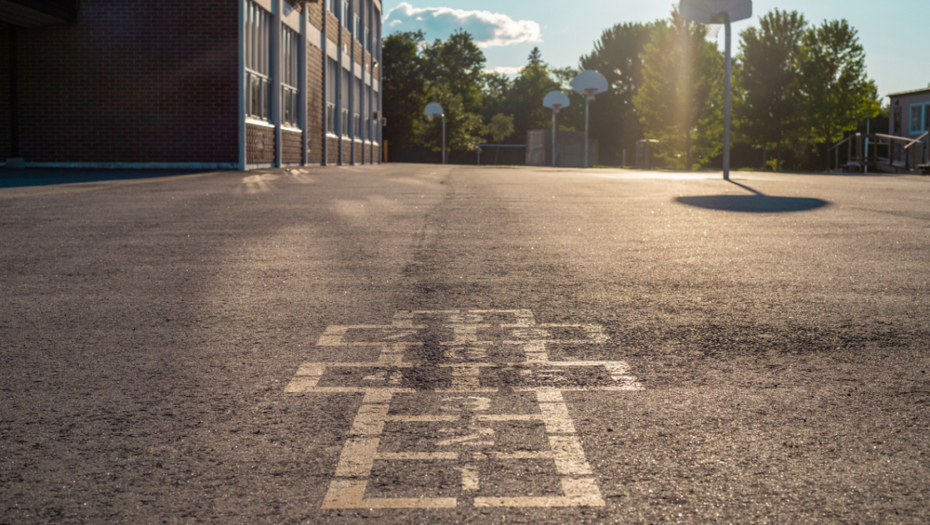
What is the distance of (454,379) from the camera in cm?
276

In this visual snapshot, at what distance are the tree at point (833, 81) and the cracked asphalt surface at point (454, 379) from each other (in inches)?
1819

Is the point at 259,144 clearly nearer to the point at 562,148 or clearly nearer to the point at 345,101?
the point at 345,101

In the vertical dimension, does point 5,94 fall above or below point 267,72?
below

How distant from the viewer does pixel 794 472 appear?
1.96 m

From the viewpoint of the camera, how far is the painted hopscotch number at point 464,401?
6.12 ft

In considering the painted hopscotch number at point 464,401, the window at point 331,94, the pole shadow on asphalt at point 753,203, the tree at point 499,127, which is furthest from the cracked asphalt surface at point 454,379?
the tree at point 499,127

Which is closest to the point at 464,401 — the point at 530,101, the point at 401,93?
the point at 401,93

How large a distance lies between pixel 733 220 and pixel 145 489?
7369mm

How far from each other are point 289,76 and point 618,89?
57.3m

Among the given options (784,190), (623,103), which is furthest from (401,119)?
(784,190)

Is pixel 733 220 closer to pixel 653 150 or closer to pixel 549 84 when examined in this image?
pixel 653 150

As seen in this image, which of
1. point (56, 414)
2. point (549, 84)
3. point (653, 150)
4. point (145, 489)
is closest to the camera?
point (145, 489)

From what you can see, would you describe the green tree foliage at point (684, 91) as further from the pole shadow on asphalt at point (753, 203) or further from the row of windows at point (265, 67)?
the pole shadow on asphalt at point (753, 203)

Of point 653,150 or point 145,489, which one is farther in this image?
point 653,150
